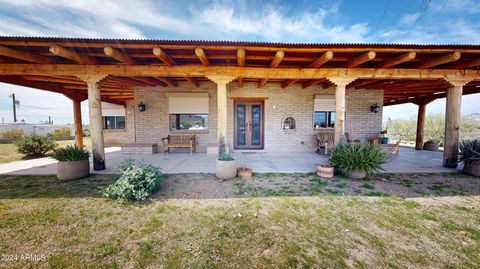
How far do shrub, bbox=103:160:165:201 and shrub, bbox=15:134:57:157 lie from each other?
616 cm

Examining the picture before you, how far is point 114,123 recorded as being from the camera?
980cm

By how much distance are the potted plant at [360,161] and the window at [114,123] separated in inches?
419

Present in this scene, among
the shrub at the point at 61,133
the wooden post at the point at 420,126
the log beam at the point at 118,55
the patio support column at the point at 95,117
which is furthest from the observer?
the shrub at the point at 61,133

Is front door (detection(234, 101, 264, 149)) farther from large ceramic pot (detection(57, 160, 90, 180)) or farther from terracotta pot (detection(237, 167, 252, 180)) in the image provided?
large ceramic pot (detection(57, 160, 90, 180))

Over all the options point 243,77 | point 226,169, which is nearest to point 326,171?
point 226,169

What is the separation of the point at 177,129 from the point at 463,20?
790cm

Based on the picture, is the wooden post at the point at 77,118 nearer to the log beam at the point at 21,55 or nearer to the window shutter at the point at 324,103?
the log beam at the point at 21,55

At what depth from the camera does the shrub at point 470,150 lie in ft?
13.6

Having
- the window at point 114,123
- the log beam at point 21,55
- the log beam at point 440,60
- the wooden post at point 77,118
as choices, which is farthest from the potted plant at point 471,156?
the window at point 114,123

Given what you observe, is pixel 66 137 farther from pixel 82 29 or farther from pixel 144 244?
pixel 144 244

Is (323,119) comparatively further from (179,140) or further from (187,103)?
(179,140)

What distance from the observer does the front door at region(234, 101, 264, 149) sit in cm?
742

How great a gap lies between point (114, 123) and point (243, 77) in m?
8.87

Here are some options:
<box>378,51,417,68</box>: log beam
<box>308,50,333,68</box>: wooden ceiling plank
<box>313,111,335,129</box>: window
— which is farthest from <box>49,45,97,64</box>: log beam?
<box>313,111,335,129</box>: window
